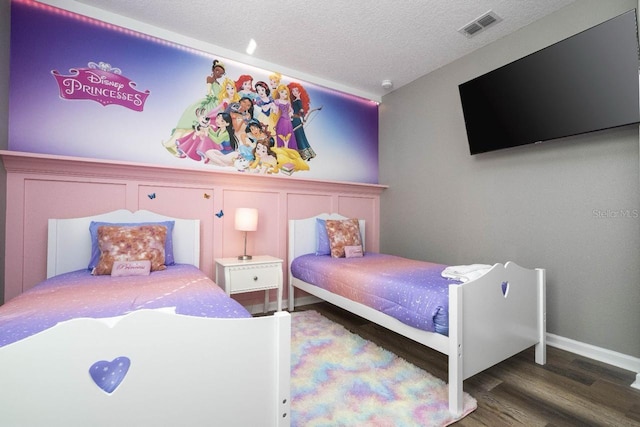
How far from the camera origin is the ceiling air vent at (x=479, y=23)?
8.32ft

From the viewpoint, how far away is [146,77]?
275 centimetres

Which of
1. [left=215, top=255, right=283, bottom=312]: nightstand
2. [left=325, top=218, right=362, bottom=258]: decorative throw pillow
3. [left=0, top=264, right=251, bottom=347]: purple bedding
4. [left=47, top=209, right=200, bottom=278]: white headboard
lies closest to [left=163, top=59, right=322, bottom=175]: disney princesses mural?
[left=47, top=209, right=200, bottom=278]: white headboard

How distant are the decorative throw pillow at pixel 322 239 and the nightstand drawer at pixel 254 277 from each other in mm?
659

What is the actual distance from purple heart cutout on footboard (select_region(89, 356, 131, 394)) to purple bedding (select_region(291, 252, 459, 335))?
1.52 meters

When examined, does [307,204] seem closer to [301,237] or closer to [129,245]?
[301,237]

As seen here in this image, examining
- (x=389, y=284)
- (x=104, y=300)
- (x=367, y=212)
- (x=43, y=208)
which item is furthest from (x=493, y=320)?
(x=43, y=208)

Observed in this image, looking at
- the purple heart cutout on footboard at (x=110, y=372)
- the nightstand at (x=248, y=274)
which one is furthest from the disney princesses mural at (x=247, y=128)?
the purple heart cutout on footboard at (x=110, y=372)

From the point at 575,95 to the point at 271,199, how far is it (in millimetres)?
2847

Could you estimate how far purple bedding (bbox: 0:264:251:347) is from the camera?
4.14 feet

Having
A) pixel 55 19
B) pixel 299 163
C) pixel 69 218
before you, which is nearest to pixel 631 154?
pixel 299 163

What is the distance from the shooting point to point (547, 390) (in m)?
1.80

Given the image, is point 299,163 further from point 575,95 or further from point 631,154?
point 631,154

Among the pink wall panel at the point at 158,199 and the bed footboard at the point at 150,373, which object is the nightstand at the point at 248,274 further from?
the bed footboard at the point at 150,373

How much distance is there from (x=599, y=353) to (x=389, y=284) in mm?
1709
